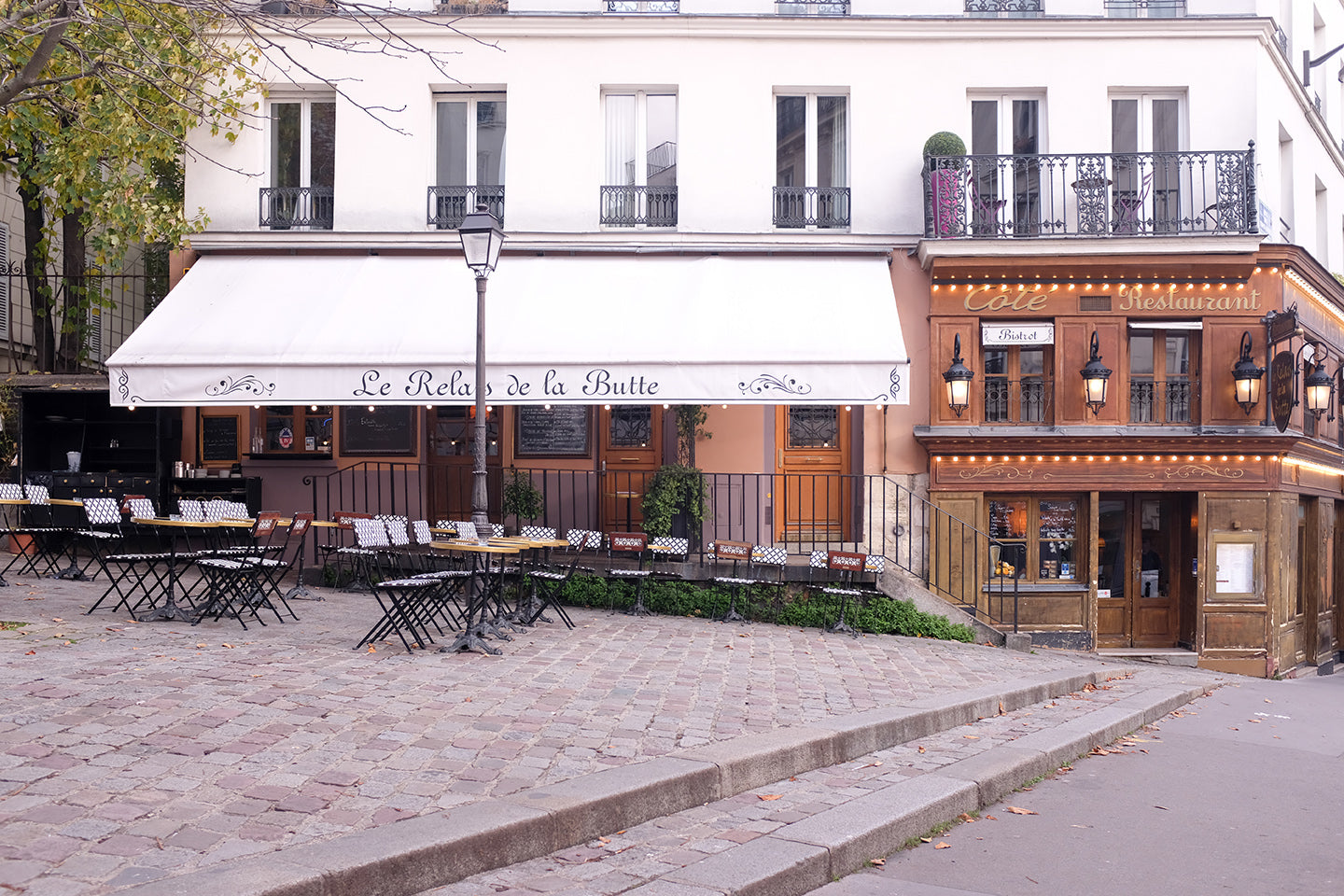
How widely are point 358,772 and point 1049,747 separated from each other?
14.0 ft

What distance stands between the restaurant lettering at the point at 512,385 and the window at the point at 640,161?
3.25 m

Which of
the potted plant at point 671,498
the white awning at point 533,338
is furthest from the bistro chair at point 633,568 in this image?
the white awning at point 533,338

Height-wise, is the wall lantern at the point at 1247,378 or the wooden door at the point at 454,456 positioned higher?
the wall lantern at the point at 1247,378

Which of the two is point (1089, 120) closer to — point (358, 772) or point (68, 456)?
point (358, 772)

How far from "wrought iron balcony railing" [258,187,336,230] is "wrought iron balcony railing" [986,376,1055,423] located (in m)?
8.70

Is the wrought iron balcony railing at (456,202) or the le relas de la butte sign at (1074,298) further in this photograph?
the wrought iron balcony railing at (456,202)

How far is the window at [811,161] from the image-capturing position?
1470 cm

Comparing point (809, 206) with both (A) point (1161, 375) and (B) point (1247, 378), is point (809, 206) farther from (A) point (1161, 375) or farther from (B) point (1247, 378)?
(B) point (1247, 378)

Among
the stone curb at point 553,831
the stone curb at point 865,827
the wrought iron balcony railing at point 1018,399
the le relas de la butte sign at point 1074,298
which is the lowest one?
the stone curb at point 865,827

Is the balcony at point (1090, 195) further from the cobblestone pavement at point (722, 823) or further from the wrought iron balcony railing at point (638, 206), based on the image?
the cobblestone pavement at point (722, 823)

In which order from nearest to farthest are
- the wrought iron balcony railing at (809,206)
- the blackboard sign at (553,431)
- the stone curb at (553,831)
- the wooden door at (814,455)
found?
the stone curb at (553,831)
the wooden door at (814,455)
the wrought iron balcony railing at (809,206)
the blackboard sign at (553,431)

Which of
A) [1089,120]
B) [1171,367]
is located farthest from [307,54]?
[1171,367]

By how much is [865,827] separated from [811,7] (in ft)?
40.2

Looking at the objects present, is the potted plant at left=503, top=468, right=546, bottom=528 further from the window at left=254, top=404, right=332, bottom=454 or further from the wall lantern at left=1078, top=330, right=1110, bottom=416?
the wall lantern at left=1078, top=330, right=1110, bottom=416
